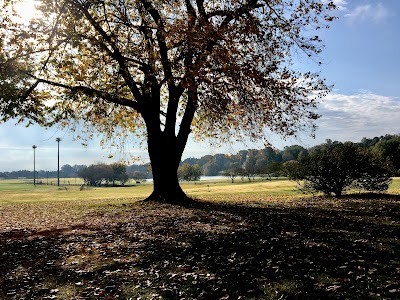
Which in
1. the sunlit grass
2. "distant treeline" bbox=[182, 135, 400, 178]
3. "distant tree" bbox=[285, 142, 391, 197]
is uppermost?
"distant treeline" bbox=[182, 135, 400, 178]

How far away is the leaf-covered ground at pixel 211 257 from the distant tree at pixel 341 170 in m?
6.69

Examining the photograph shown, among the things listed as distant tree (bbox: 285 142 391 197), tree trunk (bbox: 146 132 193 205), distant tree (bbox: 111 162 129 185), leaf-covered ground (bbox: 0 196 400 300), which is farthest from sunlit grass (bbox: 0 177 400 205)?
distant tree (bbox: 111 162 129 185)

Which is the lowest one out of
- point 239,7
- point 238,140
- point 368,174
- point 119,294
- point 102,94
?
point 119,294

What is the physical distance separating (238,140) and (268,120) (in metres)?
6.46

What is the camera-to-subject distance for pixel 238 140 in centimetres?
2816

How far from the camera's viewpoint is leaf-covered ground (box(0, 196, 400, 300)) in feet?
26.1

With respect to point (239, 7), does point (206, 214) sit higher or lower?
lower

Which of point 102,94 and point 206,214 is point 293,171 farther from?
point 102,94

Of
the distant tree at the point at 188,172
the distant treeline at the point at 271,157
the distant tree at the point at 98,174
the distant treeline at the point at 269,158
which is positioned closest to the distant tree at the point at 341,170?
the distant treeline at the point at 269,158

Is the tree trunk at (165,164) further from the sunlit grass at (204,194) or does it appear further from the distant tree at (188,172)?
the distant tree at (188,172)

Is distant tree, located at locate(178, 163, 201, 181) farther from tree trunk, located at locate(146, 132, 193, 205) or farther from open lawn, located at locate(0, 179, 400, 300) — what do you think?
open lawn, located at locate(0, 179, 400, 300)

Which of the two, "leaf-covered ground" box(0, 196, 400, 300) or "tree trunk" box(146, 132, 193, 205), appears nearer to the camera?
"leaf-covered ground" box(0, 196, 400, 300)

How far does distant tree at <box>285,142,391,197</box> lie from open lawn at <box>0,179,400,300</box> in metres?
6.41

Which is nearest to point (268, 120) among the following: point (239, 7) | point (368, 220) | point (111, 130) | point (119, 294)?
point (239, 7)
